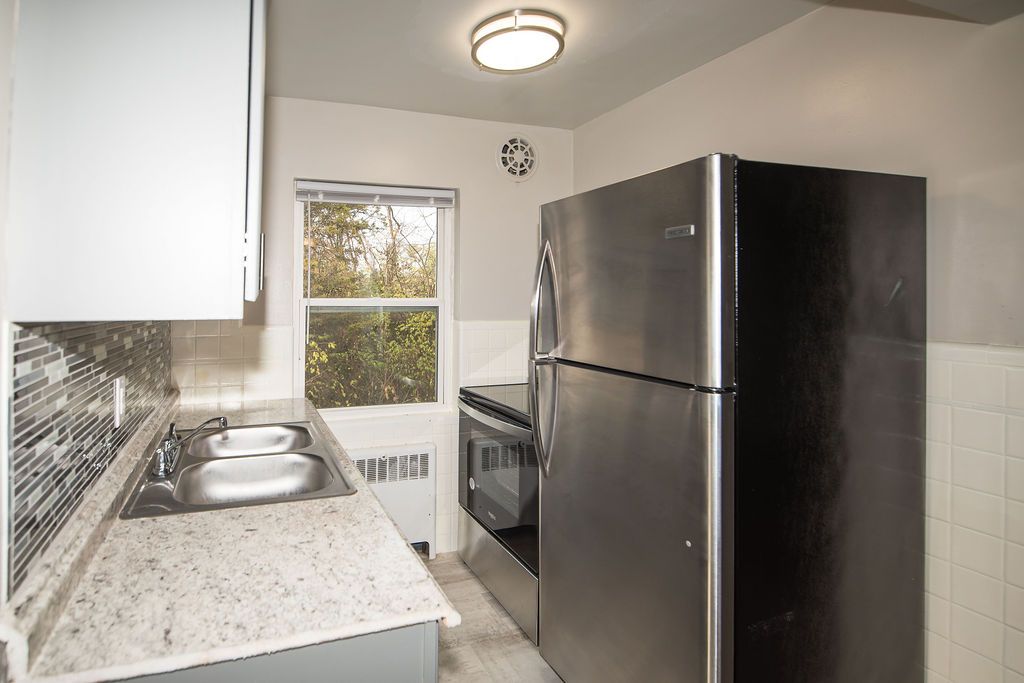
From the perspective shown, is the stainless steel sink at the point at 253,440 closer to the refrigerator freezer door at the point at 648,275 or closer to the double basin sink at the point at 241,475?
the double basin sink at the point at 241,475

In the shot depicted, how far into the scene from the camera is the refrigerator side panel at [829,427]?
4.90 ft

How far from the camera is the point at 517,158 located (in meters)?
3.32

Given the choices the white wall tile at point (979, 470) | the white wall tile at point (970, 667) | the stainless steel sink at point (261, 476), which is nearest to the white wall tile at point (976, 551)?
the white wall tile at point (979, 470)

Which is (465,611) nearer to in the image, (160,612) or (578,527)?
(578,527)

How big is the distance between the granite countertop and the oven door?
3.43ft

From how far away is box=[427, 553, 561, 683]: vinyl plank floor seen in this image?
7.43ft

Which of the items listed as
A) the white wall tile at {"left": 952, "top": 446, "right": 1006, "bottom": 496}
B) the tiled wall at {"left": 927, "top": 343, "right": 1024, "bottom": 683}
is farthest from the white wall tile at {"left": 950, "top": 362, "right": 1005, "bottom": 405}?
the white wall tile at {"left": 952, "top": 446, "right": 1006, "bottom": 496}

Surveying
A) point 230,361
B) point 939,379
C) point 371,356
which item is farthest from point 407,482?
point 939,379

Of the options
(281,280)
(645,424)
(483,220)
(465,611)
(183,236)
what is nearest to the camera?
(183,236)

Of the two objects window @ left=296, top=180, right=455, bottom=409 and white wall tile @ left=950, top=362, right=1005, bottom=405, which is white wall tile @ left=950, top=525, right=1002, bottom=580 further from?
window @ left=296, top=180, right=455, bottom=409

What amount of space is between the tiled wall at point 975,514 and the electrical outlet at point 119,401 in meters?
2.13

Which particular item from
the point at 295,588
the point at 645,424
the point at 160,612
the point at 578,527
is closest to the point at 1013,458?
the point at 645,424

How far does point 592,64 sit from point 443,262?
130cm

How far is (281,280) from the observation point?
117 inches
